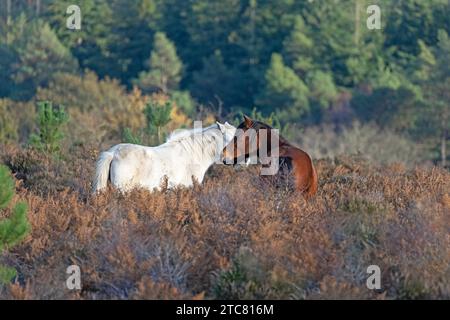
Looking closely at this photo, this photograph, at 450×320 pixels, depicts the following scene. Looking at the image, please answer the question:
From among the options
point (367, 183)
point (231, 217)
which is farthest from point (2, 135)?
point (231, 217)

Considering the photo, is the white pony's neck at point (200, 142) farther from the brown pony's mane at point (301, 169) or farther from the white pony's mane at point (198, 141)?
the brown pony's mane at point (301, 169)

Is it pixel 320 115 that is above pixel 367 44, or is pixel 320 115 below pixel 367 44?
below

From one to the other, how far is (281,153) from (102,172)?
1906mm

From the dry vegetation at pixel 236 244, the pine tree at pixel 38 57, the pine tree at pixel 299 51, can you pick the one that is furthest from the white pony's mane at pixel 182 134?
the pine tree at pixel 299 51

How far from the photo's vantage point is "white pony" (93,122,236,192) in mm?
10977

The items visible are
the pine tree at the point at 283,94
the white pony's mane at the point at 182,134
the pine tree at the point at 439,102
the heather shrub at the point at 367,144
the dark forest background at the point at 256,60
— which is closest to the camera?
the white pony's mane at the point at 182,134

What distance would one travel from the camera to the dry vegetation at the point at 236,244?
8078 mm

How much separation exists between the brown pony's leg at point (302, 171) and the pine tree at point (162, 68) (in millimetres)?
40697

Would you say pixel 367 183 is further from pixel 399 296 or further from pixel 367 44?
pixel 367 44

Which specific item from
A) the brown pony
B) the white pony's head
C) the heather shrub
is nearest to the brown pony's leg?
the brown pony

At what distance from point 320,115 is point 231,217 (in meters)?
41.0

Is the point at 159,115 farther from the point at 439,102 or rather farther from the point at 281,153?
the point at 439,102

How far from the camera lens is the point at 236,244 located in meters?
8.98
